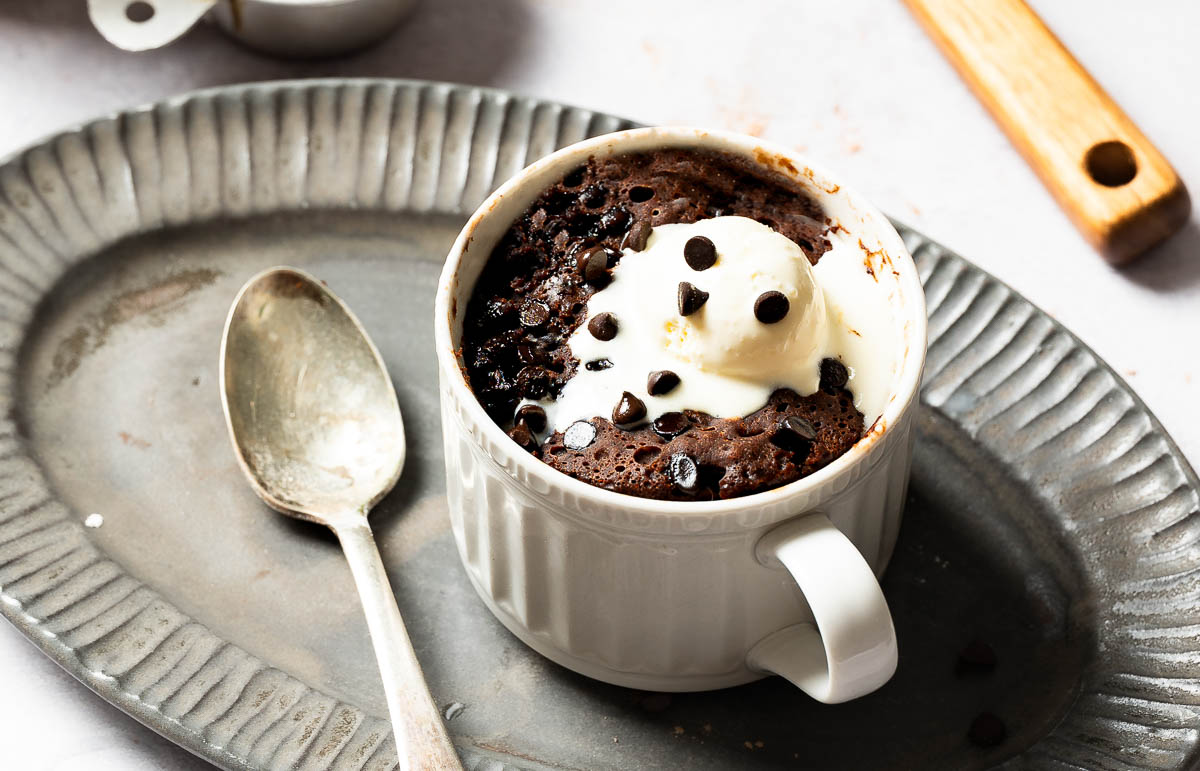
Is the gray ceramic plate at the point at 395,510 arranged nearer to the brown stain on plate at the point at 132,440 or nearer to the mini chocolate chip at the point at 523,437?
the brown stain on plate at the point at 132,440

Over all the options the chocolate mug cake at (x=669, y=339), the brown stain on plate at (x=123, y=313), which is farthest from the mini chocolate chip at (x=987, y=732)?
the brown stain on plate at (x=123, y=313)

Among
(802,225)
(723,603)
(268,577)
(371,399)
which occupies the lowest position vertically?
(268,577)

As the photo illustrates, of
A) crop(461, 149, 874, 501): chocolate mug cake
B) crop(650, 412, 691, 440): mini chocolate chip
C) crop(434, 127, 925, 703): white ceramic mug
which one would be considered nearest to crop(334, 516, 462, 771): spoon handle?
crop(434, 127, 925, 703): white ceramic mug

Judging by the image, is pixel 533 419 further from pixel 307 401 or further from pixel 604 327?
pixel 307 401

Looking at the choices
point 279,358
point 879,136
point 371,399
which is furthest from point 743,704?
point 879,136

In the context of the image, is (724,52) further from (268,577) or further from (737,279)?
(268,577)

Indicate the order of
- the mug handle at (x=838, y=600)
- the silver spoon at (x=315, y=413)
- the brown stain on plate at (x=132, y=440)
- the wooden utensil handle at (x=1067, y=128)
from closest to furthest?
the mug handle at (x=838, y=600) → the silver spoon at (x=315, y=413) → the brown stain on plate at (x=132, y=440) → the wooden utensil handle at (x=1067, y=128)
